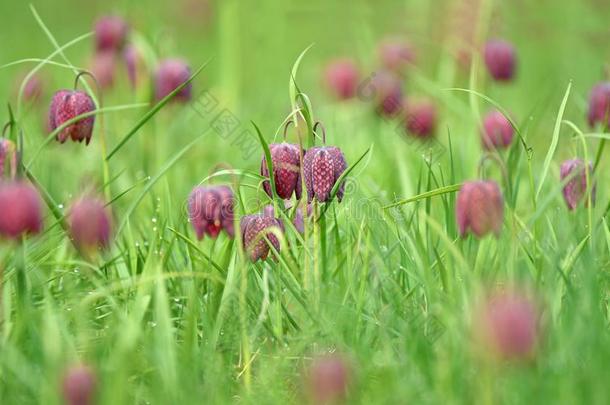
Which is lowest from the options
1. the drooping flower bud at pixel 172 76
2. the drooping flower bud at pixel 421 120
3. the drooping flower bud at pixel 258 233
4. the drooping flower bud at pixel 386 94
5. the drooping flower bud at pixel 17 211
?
the drooping flower bud at pixel 421 120

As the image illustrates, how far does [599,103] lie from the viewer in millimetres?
2592

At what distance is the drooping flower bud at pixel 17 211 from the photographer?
5.18 feet

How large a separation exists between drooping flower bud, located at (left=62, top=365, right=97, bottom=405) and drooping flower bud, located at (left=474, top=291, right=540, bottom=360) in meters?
0.49

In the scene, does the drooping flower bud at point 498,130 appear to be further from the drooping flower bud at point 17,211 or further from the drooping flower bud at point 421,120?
the drooping flower bud at point 17,211

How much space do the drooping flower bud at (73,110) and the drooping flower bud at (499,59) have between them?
1579 mm

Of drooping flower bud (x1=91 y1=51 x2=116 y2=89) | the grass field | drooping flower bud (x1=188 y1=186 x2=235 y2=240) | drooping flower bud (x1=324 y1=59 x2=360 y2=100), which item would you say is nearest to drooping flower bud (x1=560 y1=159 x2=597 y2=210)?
the grass field

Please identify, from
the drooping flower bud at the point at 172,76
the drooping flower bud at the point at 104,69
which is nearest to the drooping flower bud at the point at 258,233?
the drooping flower bud at the point at 172,76

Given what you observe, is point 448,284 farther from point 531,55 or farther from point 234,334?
point 531,55

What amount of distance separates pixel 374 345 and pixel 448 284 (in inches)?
6.9

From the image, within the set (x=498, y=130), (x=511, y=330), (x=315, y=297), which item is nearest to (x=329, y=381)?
(x=511, y=330)

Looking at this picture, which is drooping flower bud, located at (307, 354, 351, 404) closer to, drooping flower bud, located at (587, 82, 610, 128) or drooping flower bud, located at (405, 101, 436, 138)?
drooping flower bud, located at (587, 82, 610, 128)

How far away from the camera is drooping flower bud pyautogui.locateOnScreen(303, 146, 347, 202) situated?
6.11 ft

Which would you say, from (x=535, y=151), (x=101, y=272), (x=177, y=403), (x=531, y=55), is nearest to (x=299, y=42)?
(x=531, y=55)

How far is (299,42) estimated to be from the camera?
7328 mm
